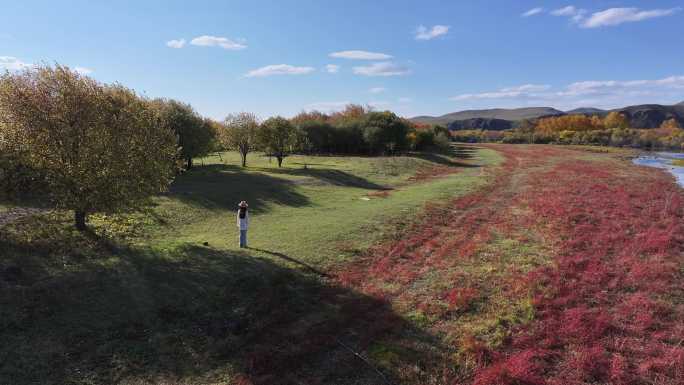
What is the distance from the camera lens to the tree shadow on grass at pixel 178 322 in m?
11.5

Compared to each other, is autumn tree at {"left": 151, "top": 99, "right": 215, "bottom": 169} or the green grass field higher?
autumn tree at {"left": 151, "top": 99, "right": 215, "bottom": 169}

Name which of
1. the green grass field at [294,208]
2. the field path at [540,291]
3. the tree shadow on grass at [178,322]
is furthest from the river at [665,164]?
the tree shadow on grass at [178,322]

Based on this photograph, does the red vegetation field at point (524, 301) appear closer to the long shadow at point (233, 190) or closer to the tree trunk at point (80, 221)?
the long shadow at point (233, 190)

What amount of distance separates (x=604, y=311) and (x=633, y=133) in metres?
204

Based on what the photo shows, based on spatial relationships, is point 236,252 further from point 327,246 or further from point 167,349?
point 167,349

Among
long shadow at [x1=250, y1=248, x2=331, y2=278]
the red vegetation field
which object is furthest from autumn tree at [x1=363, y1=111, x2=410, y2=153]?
long shadow at [x1=250, y1=248, x2=331, y2=278]

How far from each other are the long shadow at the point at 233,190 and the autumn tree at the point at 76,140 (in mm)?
11974

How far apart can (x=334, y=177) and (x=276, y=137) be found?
60.9ft

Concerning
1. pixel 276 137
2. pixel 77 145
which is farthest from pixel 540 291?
pixel 276 137

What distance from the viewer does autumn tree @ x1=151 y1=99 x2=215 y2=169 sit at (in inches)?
2142

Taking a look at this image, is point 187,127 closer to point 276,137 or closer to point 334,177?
point 276,137

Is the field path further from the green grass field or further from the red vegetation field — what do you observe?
the green grass field

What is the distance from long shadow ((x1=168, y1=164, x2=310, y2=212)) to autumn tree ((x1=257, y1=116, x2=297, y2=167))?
16019 mm

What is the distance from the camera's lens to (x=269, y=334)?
13.7 m
